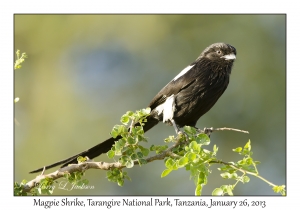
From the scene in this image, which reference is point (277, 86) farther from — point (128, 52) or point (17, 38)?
point (17, 38)

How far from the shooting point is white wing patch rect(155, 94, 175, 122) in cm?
514

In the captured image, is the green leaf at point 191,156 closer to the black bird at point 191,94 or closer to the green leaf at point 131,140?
the green leaf at point 131,140

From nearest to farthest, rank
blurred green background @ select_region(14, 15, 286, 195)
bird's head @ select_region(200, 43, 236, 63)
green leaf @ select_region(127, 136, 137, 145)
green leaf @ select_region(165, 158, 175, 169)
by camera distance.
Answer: green leaf @ select_region(165, 158, 175, 169) → green leaf @ select_region(127, 136, 137, 145) → bird's head @ select_region(200, 43, 236, 63) → blurred green background @ select_region(14, 15, 286, 195)

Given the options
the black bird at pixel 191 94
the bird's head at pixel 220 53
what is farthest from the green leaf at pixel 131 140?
the bird's head at pixel 220 53

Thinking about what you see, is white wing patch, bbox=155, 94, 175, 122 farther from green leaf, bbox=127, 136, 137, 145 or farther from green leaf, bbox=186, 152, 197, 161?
green leaf, bbox=186, 152, 197, 161

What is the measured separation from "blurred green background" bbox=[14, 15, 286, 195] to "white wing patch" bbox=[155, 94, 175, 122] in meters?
3.54

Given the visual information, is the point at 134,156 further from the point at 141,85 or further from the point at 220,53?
the point at 141,85

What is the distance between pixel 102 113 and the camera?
916cm

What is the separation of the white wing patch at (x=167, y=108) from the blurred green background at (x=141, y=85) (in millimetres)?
3542

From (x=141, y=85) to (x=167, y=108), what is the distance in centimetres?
453

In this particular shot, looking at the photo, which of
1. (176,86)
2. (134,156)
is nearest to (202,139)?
(134,156)

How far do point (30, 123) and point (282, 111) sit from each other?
4.76 meters

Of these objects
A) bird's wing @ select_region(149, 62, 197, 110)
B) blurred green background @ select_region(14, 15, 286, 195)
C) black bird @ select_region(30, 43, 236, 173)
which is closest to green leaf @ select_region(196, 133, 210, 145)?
black bird @ select_region(30, 43, 236, 173)

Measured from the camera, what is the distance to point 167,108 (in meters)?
5.18
